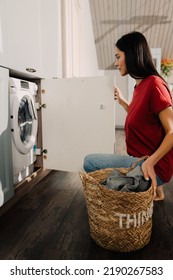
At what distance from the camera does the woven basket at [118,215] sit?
0.95 m

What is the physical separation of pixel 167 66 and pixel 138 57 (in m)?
4.52

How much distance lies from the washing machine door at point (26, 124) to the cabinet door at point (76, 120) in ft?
0.53

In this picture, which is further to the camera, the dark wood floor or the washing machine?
the washing machine

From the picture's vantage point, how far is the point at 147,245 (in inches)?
44.2

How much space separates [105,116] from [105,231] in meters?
0.99

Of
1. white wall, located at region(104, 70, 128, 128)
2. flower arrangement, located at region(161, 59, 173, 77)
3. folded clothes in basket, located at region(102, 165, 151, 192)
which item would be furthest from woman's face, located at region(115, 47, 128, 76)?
flower arrangement, located at region(161, 59, 173, 77)

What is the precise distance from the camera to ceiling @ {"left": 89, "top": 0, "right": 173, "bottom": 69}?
4.12m

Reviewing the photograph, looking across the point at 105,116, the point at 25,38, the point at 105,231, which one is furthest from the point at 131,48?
the point at 105,231

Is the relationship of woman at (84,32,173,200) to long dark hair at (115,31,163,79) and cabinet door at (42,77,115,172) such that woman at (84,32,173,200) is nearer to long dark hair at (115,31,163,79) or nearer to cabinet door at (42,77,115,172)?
long dark hair at (115,31,163,79)

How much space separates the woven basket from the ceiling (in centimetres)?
401

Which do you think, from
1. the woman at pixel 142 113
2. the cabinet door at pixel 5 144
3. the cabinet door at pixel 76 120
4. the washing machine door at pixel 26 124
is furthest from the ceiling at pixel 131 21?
the cabinet door at pixel 5 144

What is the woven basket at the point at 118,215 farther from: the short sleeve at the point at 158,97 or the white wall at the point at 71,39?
the white wall at the point at 71,39
